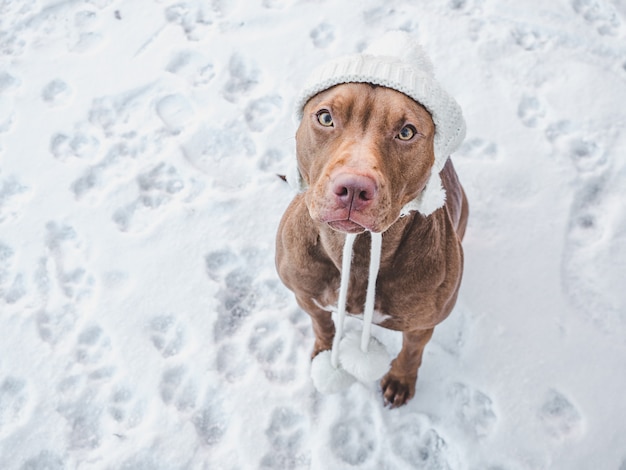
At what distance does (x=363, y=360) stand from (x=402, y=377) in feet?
1.13

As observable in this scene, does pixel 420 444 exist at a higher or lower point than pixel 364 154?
lower

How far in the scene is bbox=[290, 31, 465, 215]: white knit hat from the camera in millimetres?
1891

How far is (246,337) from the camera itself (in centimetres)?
316

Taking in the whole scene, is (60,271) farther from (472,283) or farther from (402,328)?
(472,283)

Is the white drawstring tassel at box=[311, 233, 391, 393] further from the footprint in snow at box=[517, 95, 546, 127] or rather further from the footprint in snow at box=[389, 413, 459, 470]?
the footprint in snow at box=[517, 95, 546, 127]

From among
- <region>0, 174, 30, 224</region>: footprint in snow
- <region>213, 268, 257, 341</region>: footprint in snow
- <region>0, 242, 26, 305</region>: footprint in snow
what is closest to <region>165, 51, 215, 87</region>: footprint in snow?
<region>0, 174, 30, 224</region>: footprint in snow

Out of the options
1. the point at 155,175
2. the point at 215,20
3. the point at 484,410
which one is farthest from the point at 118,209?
the point at 484,410

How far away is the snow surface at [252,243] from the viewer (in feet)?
9.55

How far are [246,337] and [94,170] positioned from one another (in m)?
1.40

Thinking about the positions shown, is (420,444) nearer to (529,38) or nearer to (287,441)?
(287,441)

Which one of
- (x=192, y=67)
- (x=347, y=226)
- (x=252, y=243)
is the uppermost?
(x=347, y=226)

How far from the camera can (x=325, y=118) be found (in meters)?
1.94

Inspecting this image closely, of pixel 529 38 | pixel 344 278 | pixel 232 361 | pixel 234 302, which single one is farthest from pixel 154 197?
pixel 529 38

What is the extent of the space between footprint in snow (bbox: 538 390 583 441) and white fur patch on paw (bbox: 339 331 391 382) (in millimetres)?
854
